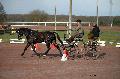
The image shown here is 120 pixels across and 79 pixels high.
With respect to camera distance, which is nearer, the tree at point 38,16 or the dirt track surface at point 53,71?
the dirt track surface at point 53,71

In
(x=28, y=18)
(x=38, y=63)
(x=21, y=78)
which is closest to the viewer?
(x=21, y=78)

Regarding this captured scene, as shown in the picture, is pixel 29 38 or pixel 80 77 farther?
pixel 29 38

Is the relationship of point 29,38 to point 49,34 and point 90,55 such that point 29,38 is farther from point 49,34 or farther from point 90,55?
point 90,55

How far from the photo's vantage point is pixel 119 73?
15250 mm

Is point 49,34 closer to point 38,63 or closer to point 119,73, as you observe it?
point 38,63

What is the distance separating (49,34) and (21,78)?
8.63m

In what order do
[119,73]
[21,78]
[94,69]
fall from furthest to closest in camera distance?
1. [94,69]
2. [119,73]
3. [21,78]

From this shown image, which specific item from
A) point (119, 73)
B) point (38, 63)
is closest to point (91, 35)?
point (38, 63)

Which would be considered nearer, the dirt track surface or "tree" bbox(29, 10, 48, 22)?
the dirt track surface

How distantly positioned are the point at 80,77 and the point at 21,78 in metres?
2.08

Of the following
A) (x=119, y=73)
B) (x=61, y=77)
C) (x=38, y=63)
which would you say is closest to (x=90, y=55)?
(x=38, y=63)

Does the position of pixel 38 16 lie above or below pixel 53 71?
above

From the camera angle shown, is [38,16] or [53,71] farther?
[38,16]

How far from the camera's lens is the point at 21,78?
13570 millimetres
